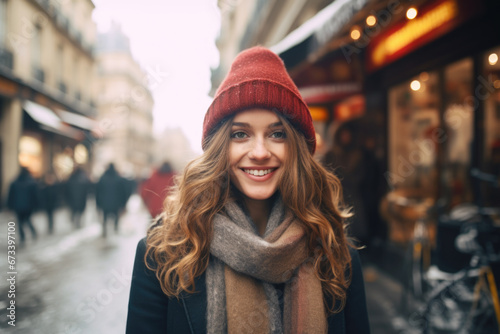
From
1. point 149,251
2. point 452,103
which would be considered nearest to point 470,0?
point 452,103

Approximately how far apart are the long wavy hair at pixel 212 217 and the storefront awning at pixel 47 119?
48.8ft

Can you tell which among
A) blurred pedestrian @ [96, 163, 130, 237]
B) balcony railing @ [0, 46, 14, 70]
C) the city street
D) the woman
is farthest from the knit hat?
balcony railing @ [0, 46, 14, 70]

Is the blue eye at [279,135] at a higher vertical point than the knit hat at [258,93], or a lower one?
lower

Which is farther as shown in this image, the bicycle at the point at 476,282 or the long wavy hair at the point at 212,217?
the bicycle at the point at 476,282

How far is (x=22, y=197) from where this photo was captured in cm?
883

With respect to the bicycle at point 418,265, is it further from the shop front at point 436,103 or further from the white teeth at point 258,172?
the white teeth at point 258,172

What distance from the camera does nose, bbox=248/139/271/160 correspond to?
5.21 feet

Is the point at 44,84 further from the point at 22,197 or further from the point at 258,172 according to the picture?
the point at 258,172

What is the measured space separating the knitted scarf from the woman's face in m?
0.20

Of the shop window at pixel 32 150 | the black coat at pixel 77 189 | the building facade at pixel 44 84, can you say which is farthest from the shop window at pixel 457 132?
the shop window at pixel 32 150

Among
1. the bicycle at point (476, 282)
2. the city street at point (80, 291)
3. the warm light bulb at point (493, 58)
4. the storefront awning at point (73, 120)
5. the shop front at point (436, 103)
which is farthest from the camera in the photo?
the storefront awning at point (73, 120)

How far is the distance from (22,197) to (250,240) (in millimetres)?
9249

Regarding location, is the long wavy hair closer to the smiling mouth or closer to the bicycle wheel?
the smiling mouth

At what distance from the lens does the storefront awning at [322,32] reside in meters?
3.63
